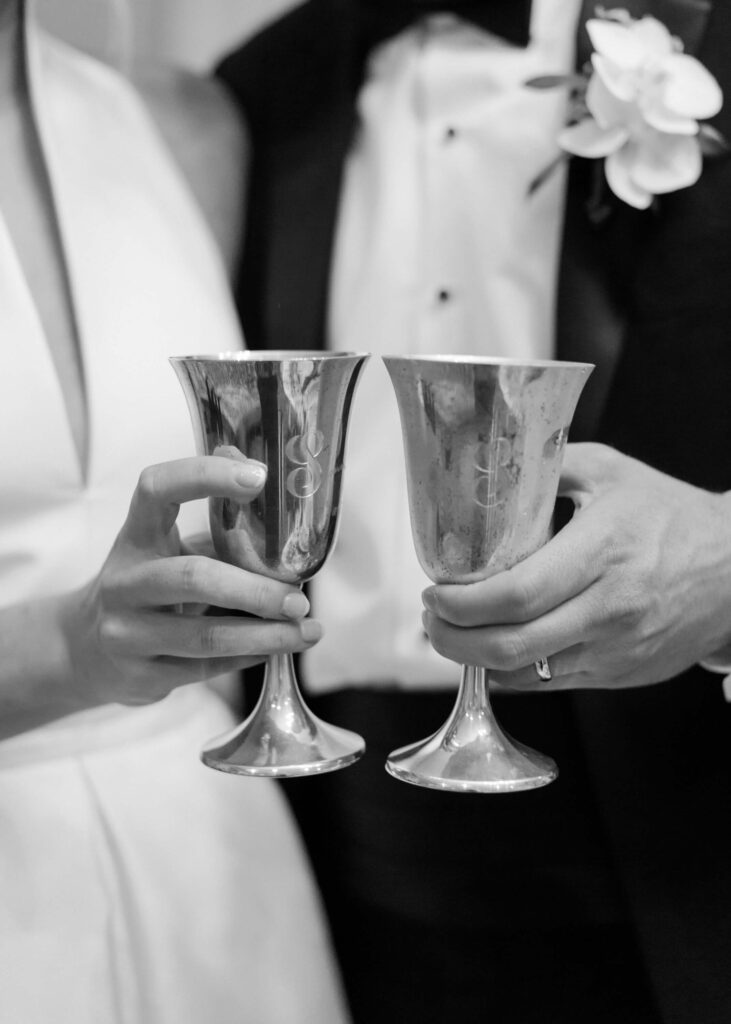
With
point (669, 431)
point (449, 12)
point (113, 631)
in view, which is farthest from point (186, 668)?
point (449, 12)

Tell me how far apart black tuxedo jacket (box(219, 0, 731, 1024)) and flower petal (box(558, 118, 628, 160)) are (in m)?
0.05

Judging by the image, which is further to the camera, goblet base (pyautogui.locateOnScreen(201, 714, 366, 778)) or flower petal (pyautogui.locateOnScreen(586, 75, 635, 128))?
flower petal (pyautogui.locateOnScreen(586, 75, 635, 128))

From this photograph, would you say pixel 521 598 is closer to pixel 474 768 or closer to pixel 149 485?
pixel 474 768

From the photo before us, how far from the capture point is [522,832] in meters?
1.25

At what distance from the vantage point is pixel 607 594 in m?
0.82

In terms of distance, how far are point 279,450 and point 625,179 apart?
19.1 inches

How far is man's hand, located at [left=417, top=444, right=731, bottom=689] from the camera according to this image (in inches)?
30.8

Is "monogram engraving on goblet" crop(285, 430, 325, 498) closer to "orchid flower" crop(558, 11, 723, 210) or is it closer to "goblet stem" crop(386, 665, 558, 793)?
"goblet stem" crop(386, 665, 558, 793)

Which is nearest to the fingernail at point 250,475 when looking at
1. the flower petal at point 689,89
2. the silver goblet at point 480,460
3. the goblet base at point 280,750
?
the silver goblet at point 480,460

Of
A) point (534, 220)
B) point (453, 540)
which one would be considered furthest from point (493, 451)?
point (534, 220)

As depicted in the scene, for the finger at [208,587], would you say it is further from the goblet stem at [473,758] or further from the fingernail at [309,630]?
the goblet stem at [473,758]

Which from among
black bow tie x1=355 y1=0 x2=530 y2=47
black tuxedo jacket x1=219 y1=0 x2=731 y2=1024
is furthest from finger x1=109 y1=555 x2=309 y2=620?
black bow tie x1=355 y1=0 x2=530 y2=47

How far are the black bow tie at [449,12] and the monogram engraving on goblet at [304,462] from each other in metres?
0.61

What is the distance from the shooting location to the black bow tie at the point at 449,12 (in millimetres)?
1201
